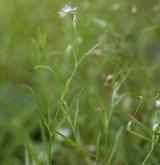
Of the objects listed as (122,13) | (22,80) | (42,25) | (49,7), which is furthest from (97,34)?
(49,7)

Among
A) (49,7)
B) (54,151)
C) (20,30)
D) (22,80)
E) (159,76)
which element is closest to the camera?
(54,151)

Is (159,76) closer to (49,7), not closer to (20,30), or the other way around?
(20,30)

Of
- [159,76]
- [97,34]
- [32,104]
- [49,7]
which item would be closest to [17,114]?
[32,104]

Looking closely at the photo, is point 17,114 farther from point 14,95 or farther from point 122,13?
point 122,13

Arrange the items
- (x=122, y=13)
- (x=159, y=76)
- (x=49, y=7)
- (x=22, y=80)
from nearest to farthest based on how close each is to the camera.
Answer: (x=122, y=13) < (x=159, y=76) < (x=22, y=80) < (x=49, y=7)

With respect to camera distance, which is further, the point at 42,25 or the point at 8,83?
the point at 42,25

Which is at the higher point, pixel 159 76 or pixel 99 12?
pixel 99 12

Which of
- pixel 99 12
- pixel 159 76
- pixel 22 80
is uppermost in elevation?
pixel 99 12
